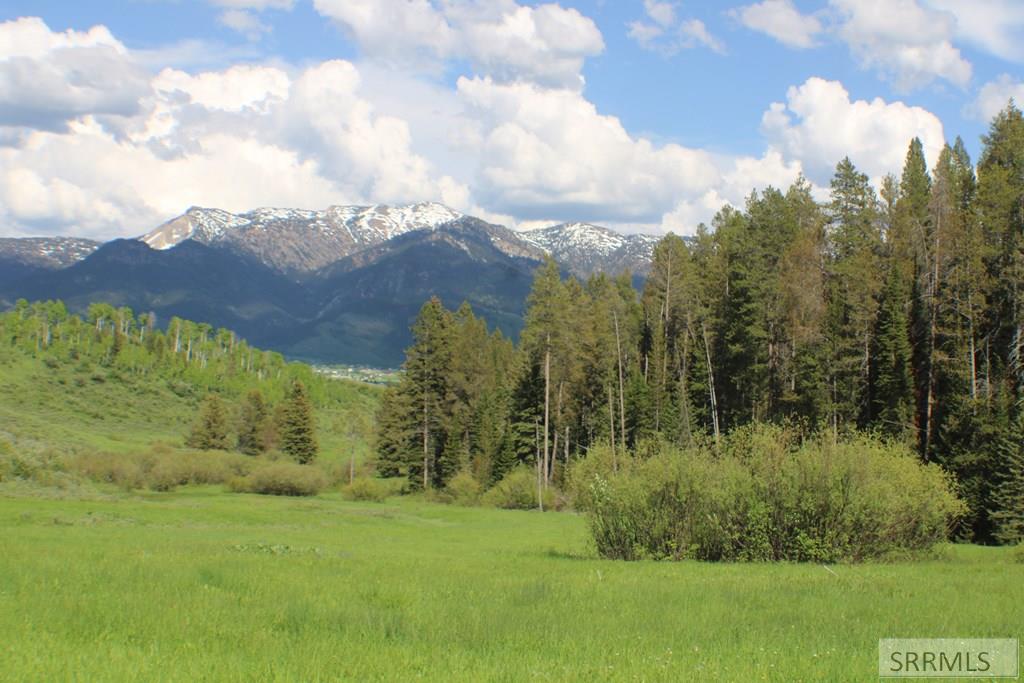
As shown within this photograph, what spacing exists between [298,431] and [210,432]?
1413 cm

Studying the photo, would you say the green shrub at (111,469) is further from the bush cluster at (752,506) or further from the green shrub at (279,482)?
the bush cluster at (752,506)

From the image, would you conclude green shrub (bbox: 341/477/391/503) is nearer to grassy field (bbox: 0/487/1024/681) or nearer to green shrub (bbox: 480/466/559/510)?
green shrub (bbox: 480/466/559/510)

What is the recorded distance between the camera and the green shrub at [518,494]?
70125 mm

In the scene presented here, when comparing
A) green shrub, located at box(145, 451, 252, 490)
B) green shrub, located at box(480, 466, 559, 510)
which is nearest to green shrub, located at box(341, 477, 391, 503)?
green shrub, located at box(480, 466, 559, 510)

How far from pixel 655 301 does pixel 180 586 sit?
71.3m

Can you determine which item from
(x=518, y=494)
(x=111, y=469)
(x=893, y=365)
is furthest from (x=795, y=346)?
(x=111, y=469)

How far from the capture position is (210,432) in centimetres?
10544

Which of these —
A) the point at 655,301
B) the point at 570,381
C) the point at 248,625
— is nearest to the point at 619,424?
the point at 570,381

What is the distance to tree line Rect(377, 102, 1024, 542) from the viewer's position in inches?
1918

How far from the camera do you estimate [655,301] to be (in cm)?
8269

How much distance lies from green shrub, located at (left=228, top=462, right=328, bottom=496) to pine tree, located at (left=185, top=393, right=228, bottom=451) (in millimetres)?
26901

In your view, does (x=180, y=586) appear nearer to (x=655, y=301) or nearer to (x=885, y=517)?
(x=885, y=517)

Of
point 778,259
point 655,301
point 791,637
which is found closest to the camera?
point 791,637

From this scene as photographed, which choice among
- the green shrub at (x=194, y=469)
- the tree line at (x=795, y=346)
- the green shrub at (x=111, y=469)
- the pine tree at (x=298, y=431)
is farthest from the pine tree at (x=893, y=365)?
the pine tree at (x=298, y=431)
